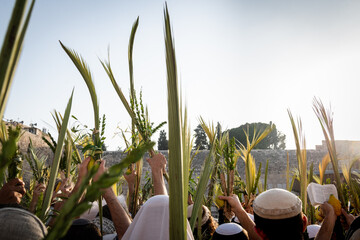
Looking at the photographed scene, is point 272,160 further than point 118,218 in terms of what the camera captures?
Yes

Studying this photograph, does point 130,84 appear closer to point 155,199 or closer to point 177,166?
point 155,199

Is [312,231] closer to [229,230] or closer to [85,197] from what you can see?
[229,230]

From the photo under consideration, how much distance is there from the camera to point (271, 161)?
11.2 metres

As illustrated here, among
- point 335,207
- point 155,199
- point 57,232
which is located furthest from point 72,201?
point 335,207

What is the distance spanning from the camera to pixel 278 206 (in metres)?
1.14

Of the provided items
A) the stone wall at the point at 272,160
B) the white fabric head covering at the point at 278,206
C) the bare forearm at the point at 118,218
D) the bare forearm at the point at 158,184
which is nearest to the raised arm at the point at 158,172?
the bare forearm at the point at 158,184

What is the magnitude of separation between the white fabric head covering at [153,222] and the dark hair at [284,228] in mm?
355

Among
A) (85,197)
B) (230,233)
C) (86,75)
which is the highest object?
(86,75)

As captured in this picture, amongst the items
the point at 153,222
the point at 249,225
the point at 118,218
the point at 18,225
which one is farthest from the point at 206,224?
the point at 18,225

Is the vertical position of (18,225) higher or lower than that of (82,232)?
higher

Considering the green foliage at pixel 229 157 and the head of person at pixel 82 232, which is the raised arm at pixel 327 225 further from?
the head of person at pixel 82 232

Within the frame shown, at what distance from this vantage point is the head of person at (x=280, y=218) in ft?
3.64

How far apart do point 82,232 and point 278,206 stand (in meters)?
0.91

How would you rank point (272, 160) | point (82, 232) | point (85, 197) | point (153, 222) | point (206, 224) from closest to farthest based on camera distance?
point (85, 197) < point (153, 222) < point (82, 232) < point (206, 224) < point (272, 160)
